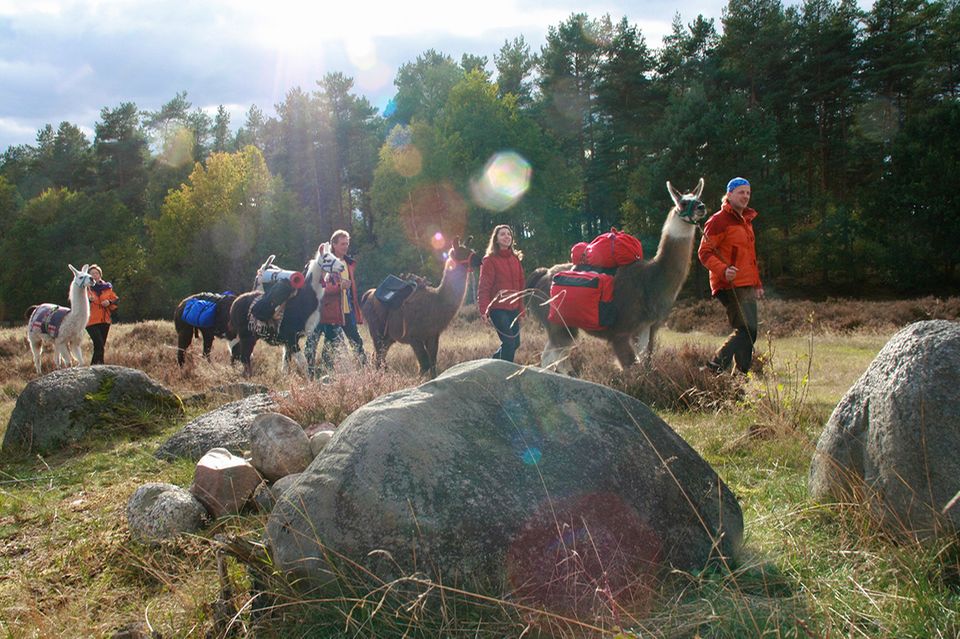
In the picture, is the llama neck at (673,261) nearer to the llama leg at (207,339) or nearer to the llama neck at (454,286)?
the llama neck at (454,286)

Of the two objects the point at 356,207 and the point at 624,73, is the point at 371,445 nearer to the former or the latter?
the point at 624,73

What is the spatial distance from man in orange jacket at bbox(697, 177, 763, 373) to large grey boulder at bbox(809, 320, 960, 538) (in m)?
3.51

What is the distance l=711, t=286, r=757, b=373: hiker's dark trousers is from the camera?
6887 mm

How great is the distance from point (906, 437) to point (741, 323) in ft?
12.8


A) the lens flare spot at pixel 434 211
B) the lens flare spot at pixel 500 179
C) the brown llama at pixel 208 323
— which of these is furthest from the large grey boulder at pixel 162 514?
the lens flare spot at pixel 500 179

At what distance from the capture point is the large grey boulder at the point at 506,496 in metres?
2.61

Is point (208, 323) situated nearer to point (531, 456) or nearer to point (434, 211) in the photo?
point (531, 456)

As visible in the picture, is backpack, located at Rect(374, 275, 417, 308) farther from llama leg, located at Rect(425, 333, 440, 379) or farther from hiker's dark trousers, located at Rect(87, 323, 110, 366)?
hiker's dark trousers, located at Rect(87, 323, 110, 366)

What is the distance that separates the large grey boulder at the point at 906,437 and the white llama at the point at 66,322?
40.9 ft

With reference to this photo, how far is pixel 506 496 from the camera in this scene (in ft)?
8.98

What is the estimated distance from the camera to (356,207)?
5866 centimetres

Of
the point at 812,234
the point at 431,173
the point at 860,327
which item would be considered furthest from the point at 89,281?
the point at 812,234

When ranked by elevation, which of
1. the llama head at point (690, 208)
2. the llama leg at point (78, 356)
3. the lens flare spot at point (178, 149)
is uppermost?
the lens flare spot at point (178, 149)

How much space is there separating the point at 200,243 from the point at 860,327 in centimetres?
3817
